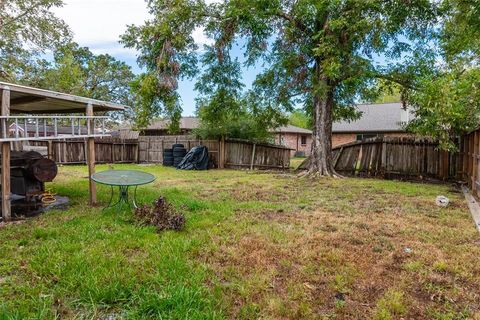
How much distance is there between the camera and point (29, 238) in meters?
3.88

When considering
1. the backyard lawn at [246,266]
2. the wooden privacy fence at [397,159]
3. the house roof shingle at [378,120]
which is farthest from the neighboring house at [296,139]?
the backyard lawn at [246,266]

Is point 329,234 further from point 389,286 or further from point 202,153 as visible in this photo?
point 202,153

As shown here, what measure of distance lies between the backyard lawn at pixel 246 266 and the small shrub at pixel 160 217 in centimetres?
14

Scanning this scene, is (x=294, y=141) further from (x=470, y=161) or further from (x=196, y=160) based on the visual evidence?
(x=470, y=161)

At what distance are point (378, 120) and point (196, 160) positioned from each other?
50.4ft

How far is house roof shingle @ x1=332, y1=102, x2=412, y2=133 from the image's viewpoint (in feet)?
72.7

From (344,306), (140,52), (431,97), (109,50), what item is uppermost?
(109,50)

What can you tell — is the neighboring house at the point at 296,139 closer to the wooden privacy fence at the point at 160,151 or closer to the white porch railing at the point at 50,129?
the wooden privacy fence at the point at 160,151

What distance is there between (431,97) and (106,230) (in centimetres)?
733

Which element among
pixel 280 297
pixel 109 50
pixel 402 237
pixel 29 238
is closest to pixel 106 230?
pixel 29 238

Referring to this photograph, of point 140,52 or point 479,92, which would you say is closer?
point 479,92

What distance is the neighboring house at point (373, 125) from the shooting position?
72.3 ft

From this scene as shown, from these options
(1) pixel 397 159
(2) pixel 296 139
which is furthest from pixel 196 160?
(2) pixel 296 139

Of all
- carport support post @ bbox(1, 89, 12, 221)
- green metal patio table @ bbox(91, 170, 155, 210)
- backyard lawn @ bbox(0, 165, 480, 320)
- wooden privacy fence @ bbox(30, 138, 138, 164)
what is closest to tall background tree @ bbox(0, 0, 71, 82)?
wooden privacy fence @ bbox(30, 138, 138, 164)
